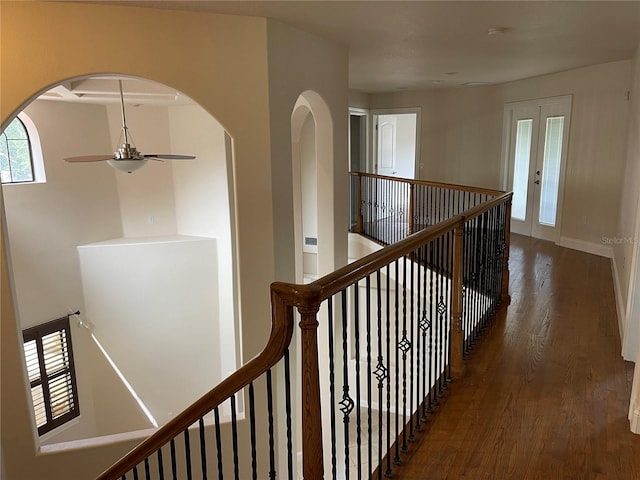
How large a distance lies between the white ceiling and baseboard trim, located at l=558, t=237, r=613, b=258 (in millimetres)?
2380

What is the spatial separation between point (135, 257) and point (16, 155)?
2213 millimetres

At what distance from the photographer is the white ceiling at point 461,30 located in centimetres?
336

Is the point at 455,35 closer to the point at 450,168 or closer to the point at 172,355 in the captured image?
the point at 450,168

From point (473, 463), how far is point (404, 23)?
10.7 ft

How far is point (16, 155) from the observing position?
263 inches

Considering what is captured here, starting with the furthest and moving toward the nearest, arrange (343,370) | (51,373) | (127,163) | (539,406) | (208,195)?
(208,195)
(51,373)
(127,163)
(539,406)
(343,370)

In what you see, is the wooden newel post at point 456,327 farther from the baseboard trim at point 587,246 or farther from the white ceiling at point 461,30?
the baseboard trim at point 587,246

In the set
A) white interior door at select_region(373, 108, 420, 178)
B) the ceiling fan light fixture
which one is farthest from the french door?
the ceiling fan light fixture

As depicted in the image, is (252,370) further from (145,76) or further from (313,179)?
(313,179)

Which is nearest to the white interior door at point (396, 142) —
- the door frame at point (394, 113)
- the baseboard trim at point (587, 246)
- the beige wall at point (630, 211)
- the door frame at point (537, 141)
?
the door frame at point (394, 113)

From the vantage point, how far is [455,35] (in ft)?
14.1

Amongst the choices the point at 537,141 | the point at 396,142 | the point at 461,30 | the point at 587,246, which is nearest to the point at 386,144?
the point at 396,142

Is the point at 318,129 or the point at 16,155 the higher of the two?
the point at 318,129

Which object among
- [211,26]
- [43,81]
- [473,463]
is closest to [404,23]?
[211,26]
